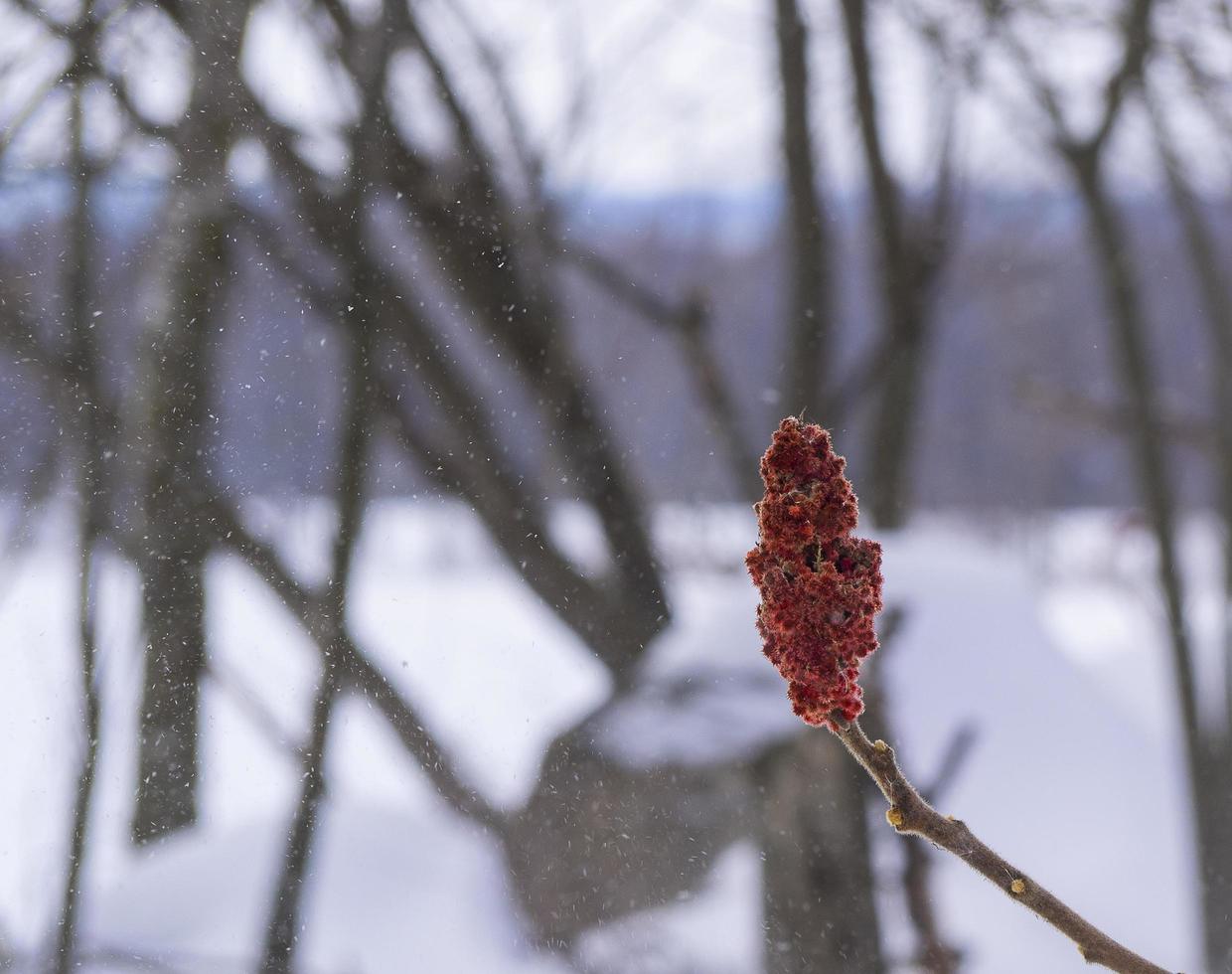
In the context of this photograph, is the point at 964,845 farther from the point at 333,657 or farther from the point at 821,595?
the point at 333,657

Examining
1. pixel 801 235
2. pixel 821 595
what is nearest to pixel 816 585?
pixel 821 595

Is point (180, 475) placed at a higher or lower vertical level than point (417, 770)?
higher

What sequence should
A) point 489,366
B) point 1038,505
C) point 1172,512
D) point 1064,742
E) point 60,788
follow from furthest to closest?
1. point 1038,505
2. point 1172,512
3. point 1064,742
4. point 489,366
5. point 60,788

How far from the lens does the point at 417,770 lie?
0.80m

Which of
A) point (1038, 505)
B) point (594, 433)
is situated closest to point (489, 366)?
point (594, 433)

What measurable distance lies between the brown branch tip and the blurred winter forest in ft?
1.38

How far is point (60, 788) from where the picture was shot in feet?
2.37

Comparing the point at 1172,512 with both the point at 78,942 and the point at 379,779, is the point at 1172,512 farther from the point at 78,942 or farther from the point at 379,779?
the point at 78,942

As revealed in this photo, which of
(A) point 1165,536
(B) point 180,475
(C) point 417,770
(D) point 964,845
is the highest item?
(A) point 1165,536

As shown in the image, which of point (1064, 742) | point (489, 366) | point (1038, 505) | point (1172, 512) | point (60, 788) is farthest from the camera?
point (1038, 505)

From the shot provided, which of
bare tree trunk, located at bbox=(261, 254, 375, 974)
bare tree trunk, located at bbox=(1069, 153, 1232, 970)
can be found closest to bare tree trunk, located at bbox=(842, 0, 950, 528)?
bare tree trunk, located at bbox=(1069, 153, 1232, 970)

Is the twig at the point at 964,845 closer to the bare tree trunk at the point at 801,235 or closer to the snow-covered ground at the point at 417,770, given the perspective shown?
the snow-covered ground at the point at 417,770

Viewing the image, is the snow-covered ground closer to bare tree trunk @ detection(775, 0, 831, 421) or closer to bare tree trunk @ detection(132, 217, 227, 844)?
bare tree trunk @ detection(132, 217, 227, 844)

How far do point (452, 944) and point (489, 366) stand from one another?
0.44 metres
